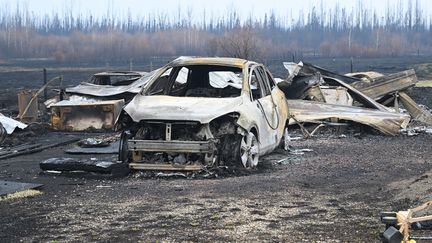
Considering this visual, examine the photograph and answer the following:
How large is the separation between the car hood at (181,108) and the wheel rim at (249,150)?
515 mm

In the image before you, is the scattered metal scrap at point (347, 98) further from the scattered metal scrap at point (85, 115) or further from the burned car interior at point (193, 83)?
the scattered metal scrap at point (85, 115)

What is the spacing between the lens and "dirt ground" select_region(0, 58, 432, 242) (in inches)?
252

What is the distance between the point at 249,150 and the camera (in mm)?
10469

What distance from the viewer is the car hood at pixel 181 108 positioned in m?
9.88

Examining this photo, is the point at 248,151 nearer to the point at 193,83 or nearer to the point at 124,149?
the point at 124,149

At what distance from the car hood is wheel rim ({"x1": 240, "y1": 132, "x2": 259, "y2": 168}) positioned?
20.3 inches

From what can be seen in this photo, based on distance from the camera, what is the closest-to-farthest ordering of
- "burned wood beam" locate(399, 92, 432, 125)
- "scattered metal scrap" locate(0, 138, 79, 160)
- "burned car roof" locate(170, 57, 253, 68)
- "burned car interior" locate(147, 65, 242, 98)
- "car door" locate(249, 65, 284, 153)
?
"car door" locate(249, 65, 284, 153)
"burned car roof" locate(170, 57, 253, 68)
"burned car interior" locate(147, 65, 242, 98)
"scattered metal scrap" locate(0, 138, 79, 160)
"burned wood beam" locate(399, 92, 432, 125)

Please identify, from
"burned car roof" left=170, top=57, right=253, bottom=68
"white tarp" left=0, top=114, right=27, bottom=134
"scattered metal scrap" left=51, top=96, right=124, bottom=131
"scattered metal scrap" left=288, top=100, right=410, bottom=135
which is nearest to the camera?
"burned car roof" left=170, top=57, right=253, bottom=68

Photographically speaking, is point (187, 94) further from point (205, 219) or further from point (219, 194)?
point (205, 219)

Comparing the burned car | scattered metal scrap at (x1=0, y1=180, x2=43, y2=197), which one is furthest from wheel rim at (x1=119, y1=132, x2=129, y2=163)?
scattered metal scrap at (x1=0, y1=180, x2=43, y2=197)

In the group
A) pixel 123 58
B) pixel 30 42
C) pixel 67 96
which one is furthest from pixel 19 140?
pixel 30 42

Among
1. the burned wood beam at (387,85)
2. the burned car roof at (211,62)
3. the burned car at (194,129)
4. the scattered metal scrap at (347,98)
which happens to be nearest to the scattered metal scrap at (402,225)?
the burned car at (194,129)

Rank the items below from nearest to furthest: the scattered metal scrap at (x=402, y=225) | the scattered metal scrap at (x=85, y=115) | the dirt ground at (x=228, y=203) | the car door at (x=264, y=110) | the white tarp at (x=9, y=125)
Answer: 1. the scattered metal scrap at (x=402, y=225)
2. the dirt ground at (x=228, y=203)
3. the car door at (x=264, y=110)
4. the white tarp at (x=9, y=125)
5. the scattered metal scrap at (x=85, y=115)

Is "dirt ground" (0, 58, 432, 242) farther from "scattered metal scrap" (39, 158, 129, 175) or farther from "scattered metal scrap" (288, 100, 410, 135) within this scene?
"scattered metal scrap" (288, 100, 410, 135)
